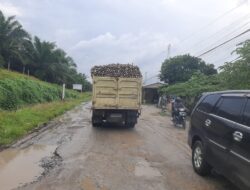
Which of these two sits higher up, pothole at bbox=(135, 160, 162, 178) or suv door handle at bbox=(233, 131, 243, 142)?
suv door handle at bbox=(233, 131, 243, 142)

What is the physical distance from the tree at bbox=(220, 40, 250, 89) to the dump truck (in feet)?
12.6

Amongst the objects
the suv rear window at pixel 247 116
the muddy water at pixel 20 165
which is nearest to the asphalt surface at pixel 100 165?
the muddy water at pixel 20 165

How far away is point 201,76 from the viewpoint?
33156 millimetres

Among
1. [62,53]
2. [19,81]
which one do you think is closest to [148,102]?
[62,53]

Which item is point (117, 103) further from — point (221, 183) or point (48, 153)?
point (221, 183)

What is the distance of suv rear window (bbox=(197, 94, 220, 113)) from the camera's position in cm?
851

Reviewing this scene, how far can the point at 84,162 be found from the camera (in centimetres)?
977

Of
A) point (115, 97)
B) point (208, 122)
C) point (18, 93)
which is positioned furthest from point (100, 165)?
point (18, 93)

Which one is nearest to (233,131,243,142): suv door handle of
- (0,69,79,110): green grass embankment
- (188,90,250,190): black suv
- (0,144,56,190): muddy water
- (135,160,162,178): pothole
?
(188,90,250,190): black suv

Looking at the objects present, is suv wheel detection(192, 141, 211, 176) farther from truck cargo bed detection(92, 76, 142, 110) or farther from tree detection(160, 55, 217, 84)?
tree detection(160, 55, 217, 84)

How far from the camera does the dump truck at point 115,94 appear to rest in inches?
704

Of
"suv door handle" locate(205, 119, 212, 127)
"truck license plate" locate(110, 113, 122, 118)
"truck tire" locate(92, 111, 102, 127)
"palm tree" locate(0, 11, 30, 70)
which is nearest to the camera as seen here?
"suv door handle" locate(205, 119, 212, 127)

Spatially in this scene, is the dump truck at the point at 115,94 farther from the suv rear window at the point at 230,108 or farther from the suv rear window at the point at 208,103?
the suv rear window at the point at 230,108

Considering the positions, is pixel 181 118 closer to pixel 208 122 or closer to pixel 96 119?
pixel 96 119
